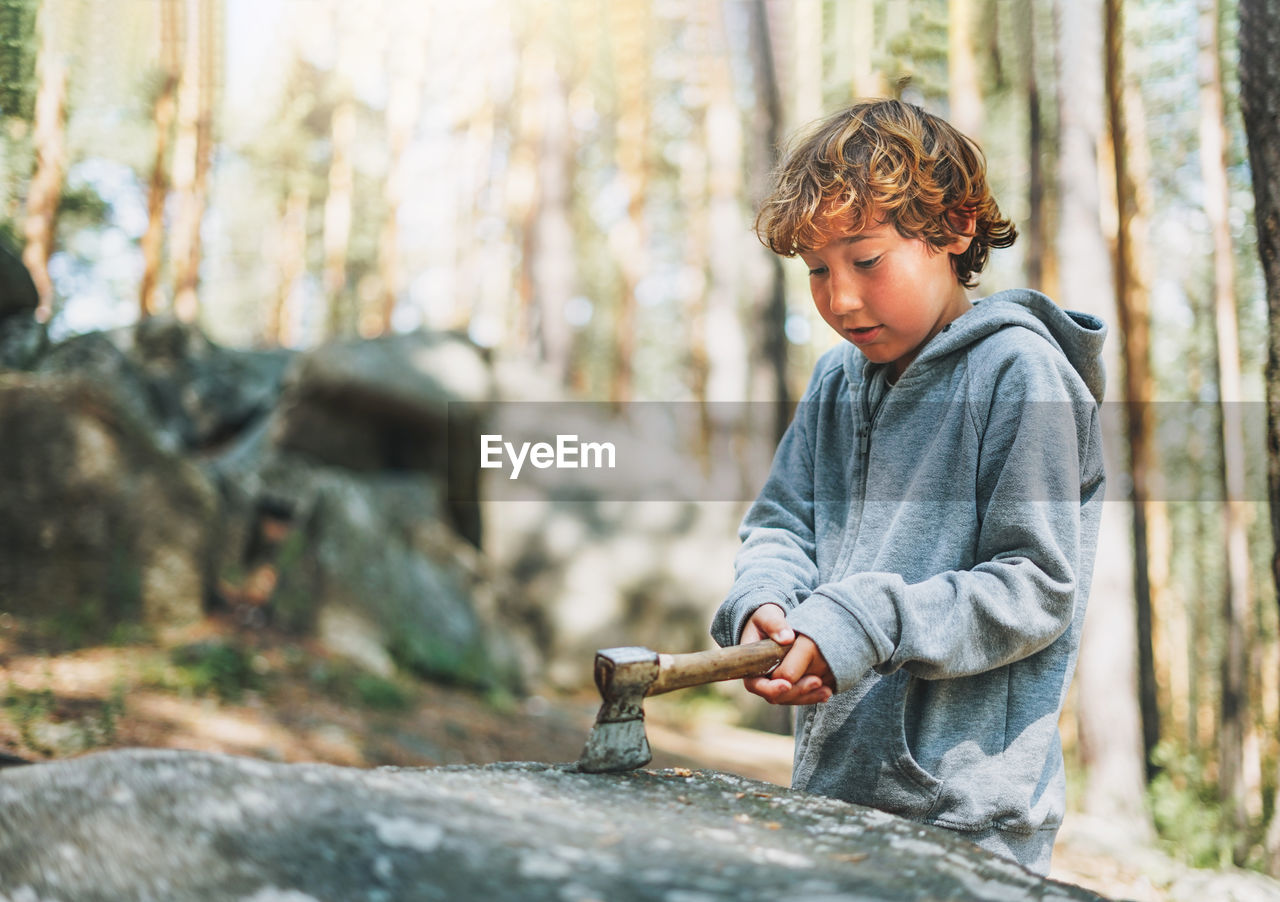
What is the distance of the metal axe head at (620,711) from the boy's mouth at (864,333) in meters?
0.73

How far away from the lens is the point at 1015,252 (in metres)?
12.7

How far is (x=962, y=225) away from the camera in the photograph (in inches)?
72.7

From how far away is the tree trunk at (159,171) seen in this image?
1064 centimetres

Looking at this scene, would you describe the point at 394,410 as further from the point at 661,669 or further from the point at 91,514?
the point at 661,669

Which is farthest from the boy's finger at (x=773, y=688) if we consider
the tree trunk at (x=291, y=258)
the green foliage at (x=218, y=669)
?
the tree trunk at (x=291, y=258)

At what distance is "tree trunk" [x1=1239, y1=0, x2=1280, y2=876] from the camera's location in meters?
2.74

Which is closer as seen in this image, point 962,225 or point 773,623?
point 773,623

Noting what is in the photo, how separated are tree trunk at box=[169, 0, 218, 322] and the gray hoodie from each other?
1179 cm

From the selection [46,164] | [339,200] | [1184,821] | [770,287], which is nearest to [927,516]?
[1184,821]

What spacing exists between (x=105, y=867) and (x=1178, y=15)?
11.4 metres

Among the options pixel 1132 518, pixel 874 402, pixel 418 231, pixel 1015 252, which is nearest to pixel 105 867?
pixel 874 402

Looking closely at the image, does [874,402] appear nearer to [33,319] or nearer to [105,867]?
[105,867]

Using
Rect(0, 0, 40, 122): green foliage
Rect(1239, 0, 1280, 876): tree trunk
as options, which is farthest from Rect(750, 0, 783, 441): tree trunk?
Rect(0, 0, 40, 122): green foliage

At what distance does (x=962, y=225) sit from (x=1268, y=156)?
161cm
